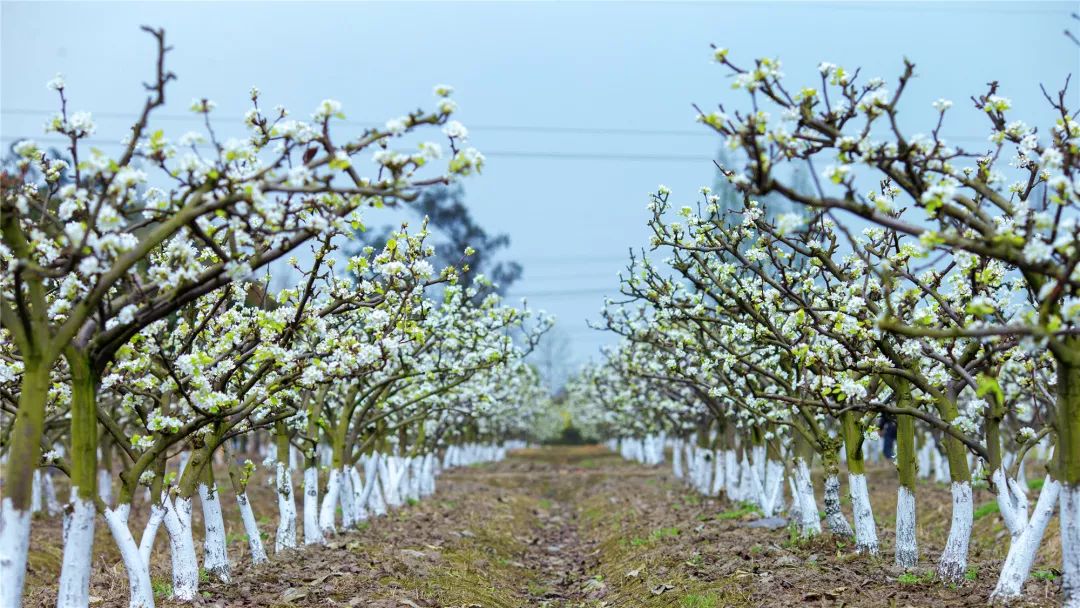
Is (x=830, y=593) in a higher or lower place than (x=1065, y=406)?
lower

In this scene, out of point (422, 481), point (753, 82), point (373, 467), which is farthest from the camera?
point (422, 481)

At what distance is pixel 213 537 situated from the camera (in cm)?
1338

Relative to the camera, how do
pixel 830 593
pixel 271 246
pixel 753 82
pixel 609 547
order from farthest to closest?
1. pixel 609 547
2. pixel 830 593
3. pixel 271 246
4. pixel 753 82

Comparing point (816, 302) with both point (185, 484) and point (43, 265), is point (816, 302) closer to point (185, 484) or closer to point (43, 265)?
point (185, 484)

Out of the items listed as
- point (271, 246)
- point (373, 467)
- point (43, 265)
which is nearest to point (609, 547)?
point (373, 467)


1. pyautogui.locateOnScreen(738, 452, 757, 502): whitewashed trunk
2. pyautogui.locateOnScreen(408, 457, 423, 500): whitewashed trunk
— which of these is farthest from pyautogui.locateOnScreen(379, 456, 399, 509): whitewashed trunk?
pyautogui.locateOnScreen(738, 452, 757, 502): whitewashed trunk

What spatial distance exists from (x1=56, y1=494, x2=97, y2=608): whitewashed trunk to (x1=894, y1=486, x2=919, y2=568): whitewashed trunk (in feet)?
32.1

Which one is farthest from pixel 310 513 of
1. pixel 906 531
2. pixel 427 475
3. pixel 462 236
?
pixel 462 236

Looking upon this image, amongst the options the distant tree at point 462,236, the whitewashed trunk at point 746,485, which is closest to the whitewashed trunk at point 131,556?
the whitewashed trunk at point 746,485

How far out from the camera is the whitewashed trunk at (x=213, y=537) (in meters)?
13.2

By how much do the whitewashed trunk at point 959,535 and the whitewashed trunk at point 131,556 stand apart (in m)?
9.21

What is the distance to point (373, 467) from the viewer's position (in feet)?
73.9

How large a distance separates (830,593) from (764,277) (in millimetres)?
3836

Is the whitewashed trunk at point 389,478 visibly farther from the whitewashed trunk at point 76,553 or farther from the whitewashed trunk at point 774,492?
the whitewashed trunk at point 76,553
